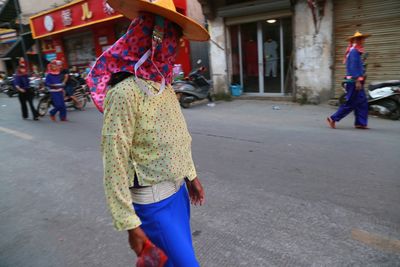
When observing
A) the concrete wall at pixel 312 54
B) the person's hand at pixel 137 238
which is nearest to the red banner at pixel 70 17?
the concrete wall at pixel 312 54

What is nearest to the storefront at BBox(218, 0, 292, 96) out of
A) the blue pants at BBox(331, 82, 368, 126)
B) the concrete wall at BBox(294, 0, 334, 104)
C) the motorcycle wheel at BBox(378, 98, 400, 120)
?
the concrete wall at BBox(294, 0, 334, 104)

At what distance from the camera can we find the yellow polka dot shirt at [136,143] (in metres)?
1.48

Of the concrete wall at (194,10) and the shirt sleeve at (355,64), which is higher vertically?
the concrete wall at (194,10)

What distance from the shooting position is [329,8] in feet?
31.3

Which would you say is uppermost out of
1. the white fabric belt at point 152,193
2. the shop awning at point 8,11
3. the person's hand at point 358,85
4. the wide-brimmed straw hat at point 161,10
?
the shop awning at point 8,11

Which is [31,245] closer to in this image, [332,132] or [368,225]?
[368,225]

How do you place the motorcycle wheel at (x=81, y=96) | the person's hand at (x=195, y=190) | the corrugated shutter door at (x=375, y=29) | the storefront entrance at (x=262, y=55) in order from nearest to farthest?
the person's hand at (x=195, y=190) → the corrugated shutter door at (x=375, y=29) → the storefront entrance at (x=262, y=55) → the motorcycle wheel at (x=81, y=96)

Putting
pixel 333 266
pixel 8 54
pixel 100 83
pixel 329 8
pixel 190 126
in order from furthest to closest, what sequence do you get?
pixel 8 54 → pixel 329 8 → pixel 190 126 → pixel 333 266 → pixel 100 83

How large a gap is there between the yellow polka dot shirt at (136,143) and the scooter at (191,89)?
29.2 ft

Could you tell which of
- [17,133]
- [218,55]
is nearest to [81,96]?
[17,133]

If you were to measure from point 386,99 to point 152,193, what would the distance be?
7.47 m

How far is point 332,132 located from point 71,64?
61.0ft

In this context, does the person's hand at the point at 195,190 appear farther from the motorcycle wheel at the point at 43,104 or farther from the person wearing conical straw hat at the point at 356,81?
the motorcycle wheel at the point at 43,104

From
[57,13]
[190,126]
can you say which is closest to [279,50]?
[190,126]
